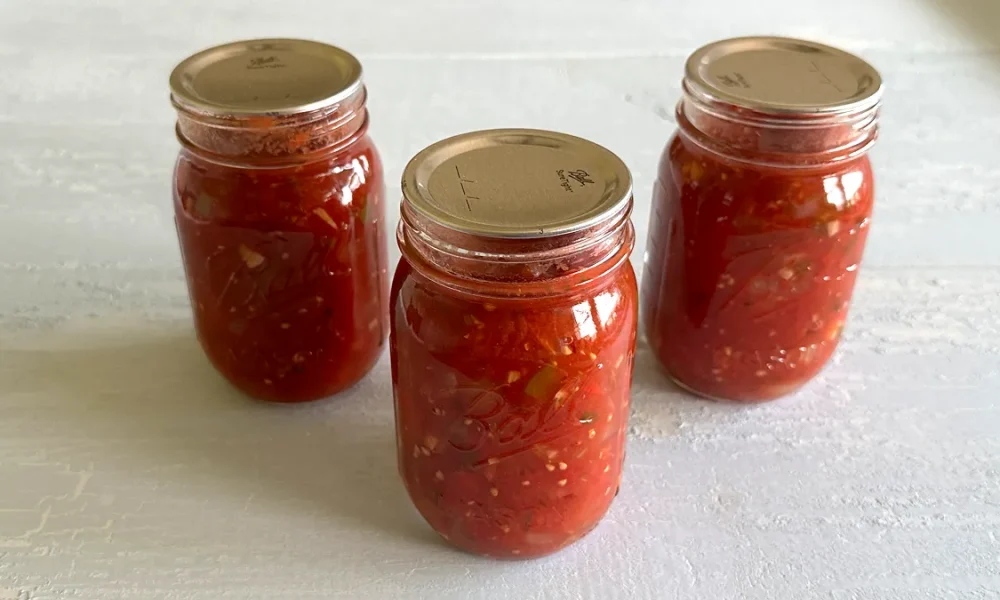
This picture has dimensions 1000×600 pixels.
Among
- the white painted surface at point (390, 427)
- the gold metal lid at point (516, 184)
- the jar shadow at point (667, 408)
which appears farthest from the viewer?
the jar shadow at point (667, 408)

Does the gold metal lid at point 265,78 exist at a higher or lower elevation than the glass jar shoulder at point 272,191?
higher

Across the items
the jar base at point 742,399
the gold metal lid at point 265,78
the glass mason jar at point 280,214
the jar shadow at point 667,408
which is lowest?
the jar shadow at point 667,408

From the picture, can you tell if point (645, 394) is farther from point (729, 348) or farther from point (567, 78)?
point (567, 78)

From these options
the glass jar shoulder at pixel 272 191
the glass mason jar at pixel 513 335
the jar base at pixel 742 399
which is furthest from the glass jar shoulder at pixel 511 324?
the jar base at pixel 742 399

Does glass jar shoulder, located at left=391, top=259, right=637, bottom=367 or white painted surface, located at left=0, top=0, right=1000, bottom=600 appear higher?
glass jar shoulder, located at left=391, top=259, right=637, bottom=367

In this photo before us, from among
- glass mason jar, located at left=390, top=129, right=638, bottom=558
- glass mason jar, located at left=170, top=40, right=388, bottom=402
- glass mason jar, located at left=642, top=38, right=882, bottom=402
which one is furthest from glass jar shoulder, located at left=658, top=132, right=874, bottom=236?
glass mason jar, located at left=170, top=40, right=388, bottom=402

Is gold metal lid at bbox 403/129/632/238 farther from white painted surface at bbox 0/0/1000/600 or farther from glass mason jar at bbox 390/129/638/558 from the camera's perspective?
white painted surface at bbox 0/0/1000/600

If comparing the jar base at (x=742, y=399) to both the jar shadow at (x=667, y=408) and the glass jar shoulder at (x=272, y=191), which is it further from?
the glass jar shoulder at (x=272, y=191)
